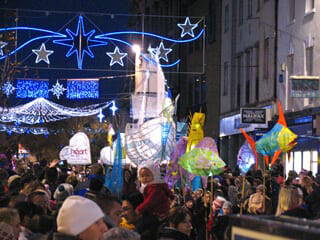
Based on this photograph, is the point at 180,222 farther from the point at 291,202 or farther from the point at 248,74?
the point at 248,74

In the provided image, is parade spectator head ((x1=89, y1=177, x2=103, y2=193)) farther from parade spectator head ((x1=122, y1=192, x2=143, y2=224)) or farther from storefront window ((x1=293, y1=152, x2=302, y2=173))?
storefront window ((x1=293, y1=152, x2=302, y2=173))

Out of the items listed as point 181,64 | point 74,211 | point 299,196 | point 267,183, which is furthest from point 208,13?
point 74,211

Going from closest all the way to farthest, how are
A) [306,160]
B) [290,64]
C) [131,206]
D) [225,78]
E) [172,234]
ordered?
1. [172,234]
2. [131,206]
3. [306,160]
4. [290,64]
5. [225,78]

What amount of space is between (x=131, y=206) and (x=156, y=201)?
23.2 inches

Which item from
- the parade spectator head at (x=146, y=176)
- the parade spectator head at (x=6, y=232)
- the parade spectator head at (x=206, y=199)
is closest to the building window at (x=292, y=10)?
the parade spectator head at (x=206, y=199)

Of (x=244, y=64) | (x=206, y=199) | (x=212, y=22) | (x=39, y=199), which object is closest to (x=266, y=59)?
(x=244, y=64)

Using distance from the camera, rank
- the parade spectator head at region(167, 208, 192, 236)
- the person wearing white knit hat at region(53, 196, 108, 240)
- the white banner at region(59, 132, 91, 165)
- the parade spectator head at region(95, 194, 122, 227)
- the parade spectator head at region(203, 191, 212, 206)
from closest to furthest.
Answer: the person wearing white knit hat at region(53, 196, 108, 240) < the parade spectator head at region(95, 194, 122, 227) < the parade spectator head at region(167, 208, 192, 236) < the parade spectator head at region(203, 191, 212, 206) < the white banner at region(59, 132, 91, 165)

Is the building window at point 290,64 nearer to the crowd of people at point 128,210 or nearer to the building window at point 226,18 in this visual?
the building window at point 226,18

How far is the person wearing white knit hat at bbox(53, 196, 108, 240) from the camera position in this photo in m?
4.98

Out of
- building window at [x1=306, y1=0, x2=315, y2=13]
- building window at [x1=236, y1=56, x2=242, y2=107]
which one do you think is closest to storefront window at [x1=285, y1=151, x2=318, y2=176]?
building window at [x1=306, y1=0, x2=315, y2=13]

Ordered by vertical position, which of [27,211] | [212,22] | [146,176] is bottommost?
[27,211]

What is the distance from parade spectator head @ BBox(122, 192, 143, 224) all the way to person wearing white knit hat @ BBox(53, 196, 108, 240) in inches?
141

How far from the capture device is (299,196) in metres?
9.70

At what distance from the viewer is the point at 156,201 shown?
956cm
